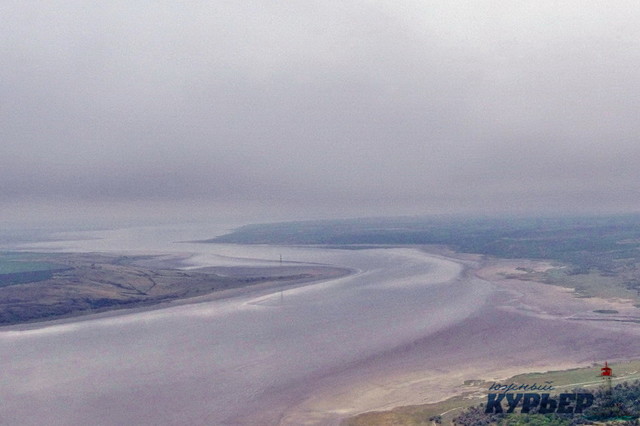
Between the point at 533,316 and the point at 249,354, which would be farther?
the point at 533,316

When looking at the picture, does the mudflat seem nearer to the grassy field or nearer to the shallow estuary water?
the shallow estuary water

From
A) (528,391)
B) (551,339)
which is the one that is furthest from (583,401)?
(551,339)

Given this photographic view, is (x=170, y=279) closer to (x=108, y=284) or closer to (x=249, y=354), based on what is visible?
(x=108, y=284)

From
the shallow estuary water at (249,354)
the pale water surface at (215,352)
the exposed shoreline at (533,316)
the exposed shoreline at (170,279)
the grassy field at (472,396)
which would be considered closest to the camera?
the grassy field at (472,396)

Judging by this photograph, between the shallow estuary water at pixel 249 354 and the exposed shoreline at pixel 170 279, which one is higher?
the exposed shoreline at pixel 170 279

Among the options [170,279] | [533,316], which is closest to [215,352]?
[533,316]

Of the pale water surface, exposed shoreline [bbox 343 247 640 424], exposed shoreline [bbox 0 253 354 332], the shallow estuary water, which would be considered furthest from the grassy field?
exposed shoreline [bbox 0 253 354 332]

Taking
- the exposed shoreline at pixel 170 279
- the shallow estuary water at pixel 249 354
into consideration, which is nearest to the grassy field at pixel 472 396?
the shallow estuary water at pixel 249 354

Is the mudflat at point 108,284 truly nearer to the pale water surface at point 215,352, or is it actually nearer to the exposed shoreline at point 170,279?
the exposed shoreline at point 170,279
